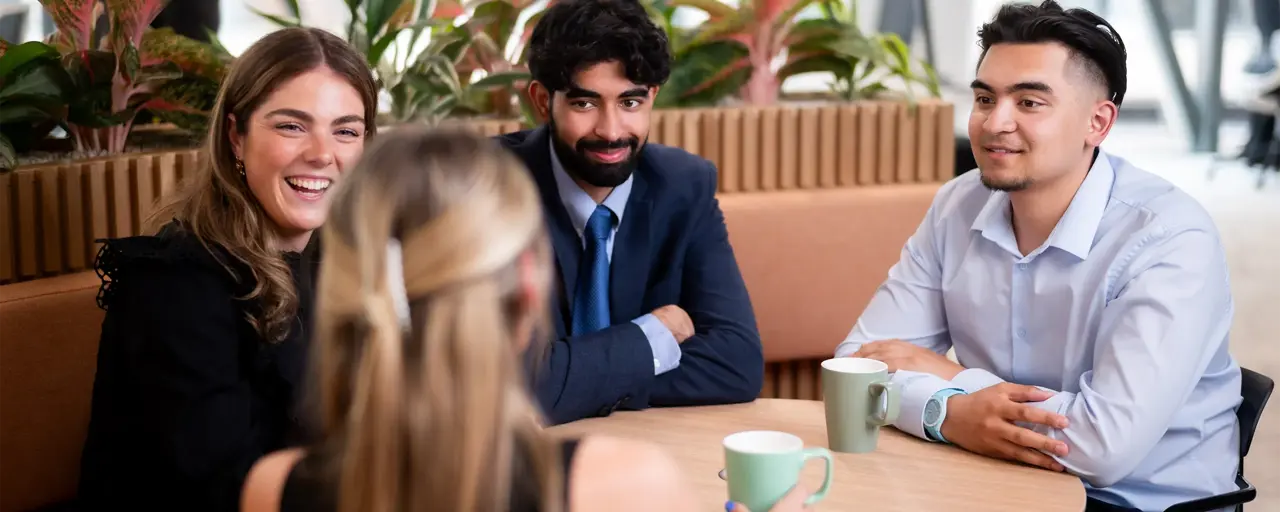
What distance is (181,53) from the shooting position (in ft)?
8.36

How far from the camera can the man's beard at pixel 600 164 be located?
225 centimetres

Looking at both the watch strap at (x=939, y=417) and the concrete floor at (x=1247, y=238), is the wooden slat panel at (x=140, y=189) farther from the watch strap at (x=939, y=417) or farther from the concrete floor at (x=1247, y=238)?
the concrete floor at (x=1247, y=238)

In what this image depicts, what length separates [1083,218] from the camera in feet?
6.58

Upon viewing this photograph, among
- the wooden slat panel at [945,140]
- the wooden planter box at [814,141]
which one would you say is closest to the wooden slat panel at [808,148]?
the wooden planter box at [814,141]

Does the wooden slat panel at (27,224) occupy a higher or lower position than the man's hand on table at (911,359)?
higher

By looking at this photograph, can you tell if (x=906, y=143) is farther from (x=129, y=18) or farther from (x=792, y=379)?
(x=129, y=18)

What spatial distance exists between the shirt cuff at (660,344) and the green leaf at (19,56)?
1.19 m

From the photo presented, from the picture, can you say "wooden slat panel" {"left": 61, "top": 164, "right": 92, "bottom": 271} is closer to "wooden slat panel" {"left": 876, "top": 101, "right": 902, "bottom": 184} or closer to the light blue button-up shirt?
the light blue button-up shirt

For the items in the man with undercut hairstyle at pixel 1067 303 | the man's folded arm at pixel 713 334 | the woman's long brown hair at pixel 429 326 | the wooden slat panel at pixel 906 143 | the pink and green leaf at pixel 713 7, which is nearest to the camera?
the woman's long brown hair at pixel 429 326

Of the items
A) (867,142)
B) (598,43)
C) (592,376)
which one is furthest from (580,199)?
(867,142)

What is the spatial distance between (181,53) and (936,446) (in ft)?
5.43

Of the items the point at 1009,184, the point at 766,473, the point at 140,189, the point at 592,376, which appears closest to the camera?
the point at 766,473

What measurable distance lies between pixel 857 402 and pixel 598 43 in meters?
0.85

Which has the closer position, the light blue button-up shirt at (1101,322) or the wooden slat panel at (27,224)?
the light blue button-up shirt at (1101,322)
